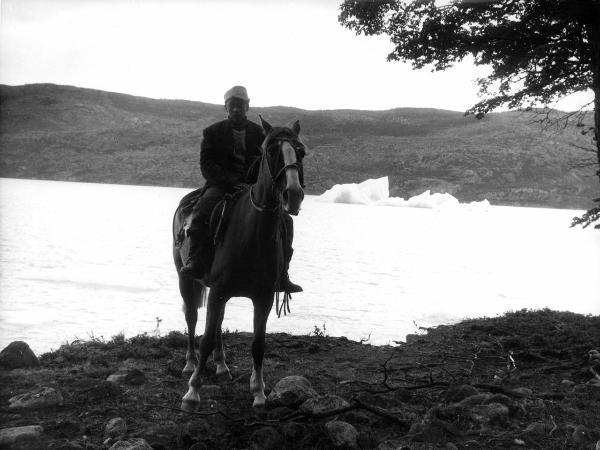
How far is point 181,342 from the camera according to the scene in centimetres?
913

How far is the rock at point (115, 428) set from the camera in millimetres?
4887

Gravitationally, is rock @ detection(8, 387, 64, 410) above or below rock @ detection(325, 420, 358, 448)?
below

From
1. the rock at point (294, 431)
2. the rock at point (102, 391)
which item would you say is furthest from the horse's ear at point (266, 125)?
the rock at point (102, 391)

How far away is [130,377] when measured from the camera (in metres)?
6.72

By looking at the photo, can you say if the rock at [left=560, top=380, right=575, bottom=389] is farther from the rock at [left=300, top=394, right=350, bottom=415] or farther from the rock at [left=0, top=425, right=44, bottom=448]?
the rock at [left=0, top=425, right=44, bottom=448]

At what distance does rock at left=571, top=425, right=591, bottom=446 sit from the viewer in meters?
4.75

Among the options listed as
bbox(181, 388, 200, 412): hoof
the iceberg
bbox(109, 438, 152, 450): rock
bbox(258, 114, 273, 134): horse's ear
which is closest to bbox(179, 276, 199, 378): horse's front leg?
bbox(181, 388, 200, 412): hoof

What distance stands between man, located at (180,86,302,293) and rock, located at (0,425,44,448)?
2.33m

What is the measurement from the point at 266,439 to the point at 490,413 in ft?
8.03

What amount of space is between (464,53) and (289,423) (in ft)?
25.8

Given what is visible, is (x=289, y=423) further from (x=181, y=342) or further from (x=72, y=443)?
(x=181, y=342)

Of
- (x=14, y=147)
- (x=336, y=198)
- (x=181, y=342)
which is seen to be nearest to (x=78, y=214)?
(x=181, y=342)

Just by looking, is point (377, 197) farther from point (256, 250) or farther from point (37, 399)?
point (37, 399)

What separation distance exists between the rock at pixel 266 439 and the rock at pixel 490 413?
2.12 metres
